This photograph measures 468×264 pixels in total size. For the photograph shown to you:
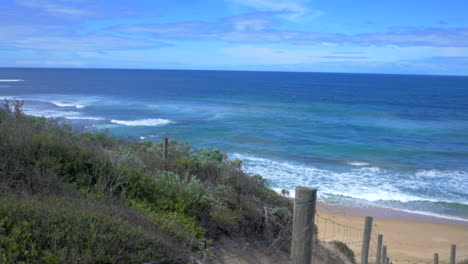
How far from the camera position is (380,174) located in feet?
78.8

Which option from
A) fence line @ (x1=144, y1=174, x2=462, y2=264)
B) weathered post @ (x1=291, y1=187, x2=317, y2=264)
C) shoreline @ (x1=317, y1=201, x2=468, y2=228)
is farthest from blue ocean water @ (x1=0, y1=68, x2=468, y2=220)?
weathered post @ (x1=291, y1=187, x2=317, y2=264)

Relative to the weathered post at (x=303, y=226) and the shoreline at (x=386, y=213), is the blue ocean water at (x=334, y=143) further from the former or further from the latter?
the weathered post at (x=303, y=226)

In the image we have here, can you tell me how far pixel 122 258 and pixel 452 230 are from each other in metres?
16.2

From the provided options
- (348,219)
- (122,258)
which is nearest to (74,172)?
(122,258)

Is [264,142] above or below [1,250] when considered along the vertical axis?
below

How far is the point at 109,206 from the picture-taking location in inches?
210

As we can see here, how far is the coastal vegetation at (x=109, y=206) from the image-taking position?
411 cm

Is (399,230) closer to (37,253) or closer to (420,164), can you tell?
(420,164)

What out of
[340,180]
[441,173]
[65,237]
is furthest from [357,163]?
[65,237]

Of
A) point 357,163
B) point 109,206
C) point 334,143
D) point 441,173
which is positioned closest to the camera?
point 109,206

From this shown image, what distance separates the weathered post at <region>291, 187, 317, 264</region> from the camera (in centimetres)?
318

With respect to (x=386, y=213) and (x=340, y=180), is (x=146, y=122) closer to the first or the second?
(x=340, y=180)

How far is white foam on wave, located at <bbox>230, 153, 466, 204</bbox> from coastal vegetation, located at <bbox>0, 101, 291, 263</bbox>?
1169 cm

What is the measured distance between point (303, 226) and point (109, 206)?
3034 mm
